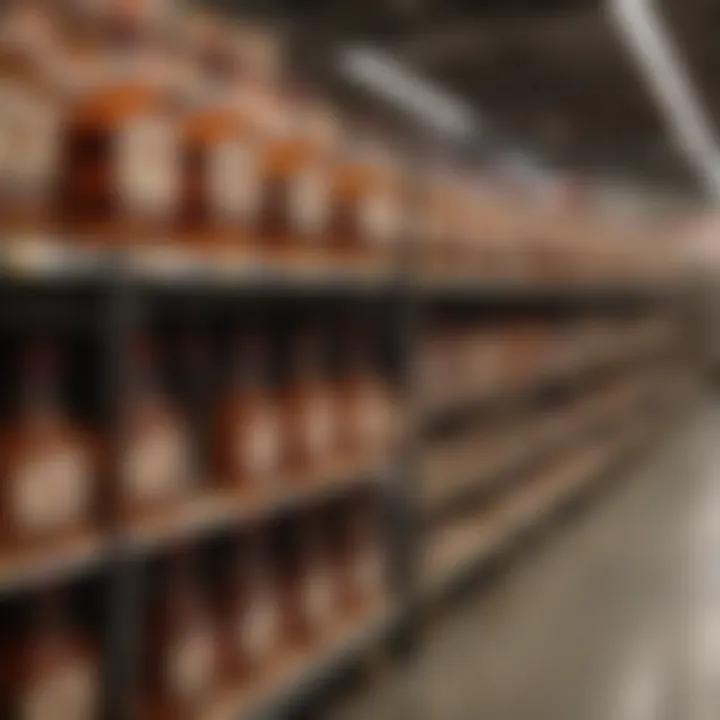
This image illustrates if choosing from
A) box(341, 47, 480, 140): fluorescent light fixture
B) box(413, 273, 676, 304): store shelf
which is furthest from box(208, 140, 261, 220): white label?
box(341, 47, 480, 140): fluorescent light fixture

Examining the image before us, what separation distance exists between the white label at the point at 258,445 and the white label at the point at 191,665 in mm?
429

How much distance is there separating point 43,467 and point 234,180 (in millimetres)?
902

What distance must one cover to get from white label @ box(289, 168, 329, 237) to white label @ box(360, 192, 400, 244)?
0.26m

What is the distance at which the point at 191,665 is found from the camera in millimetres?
2766

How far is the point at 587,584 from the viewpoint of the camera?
5609 millimetres

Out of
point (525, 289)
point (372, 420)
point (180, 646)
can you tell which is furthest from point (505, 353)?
point (180, 646)

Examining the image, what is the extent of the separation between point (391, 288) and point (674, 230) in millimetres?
12955

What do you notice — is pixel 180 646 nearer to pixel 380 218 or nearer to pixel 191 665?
pixel 191 665

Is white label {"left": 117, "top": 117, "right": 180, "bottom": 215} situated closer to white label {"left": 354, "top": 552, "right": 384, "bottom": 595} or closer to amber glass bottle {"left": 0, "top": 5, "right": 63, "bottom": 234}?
amber glass bottle {"left": 0, "top": 5, "right": 63, "bottom": 234}

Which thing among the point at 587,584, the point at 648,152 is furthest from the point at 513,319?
the point at 648,152

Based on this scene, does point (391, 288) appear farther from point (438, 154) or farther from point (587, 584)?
point (587, 584)

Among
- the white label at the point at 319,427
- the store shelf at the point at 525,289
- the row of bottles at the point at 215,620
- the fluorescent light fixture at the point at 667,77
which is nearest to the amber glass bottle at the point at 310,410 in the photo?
the white label at the point at 319,427

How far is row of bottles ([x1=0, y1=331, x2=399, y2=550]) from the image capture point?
228 centimetres

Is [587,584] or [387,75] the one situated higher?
[387,75]
